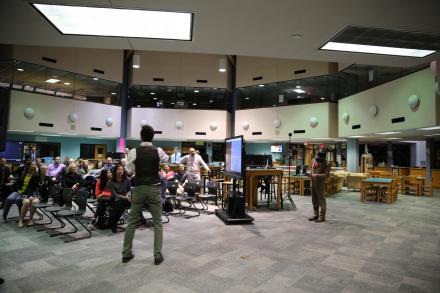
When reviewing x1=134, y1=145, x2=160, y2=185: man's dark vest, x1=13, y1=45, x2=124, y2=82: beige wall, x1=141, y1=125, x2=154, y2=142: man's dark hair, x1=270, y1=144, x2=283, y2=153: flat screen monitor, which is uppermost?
x1=13, y1=45, x2=124, y2=82: beige wall

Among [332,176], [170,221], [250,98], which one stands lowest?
[170,221]

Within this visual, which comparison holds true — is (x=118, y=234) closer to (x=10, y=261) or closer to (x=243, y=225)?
(x=10, y=261)

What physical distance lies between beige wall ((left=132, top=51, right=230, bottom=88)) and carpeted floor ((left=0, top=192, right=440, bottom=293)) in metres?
11.2

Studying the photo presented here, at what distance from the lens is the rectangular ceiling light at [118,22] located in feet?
10.4

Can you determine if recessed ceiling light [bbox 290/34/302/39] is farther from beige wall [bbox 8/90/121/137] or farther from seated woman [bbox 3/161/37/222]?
beige wall [bbox 8/90/121/137]

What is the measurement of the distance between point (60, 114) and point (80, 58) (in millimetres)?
2976

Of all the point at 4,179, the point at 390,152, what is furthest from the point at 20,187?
the point at 390,152

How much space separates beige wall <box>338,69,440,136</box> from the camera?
8.01 meters

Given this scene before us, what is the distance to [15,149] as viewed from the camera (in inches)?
451

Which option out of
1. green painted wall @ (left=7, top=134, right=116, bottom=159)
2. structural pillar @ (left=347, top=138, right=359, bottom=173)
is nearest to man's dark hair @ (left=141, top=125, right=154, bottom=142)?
structural pillar @ (left=347, top=138, right=359, bottom=173)

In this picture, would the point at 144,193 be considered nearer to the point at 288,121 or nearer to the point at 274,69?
the point at 288,121

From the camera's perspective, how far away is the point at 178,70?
15.6 meters

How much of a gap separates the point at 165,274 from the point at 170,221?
9.10ft

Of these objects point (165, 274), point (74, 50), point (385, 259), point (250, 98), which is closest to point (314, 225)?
point (385, 259)
